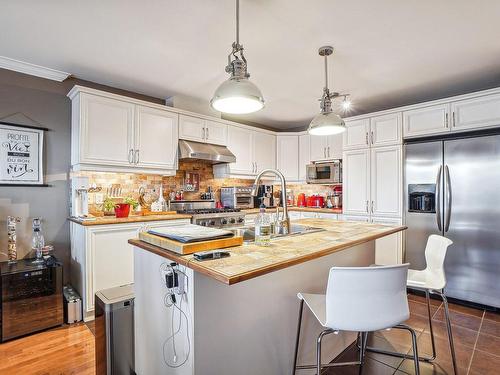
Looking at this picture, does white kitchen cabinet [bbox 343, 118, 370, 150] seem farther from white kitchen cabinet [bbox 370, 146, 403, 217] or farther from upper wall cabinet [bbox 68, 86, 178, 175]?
upper wall cabinet [bbox 68, 86, 178, 175]

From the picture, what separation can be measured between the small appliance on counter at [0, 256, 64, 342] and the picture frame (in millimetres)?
809

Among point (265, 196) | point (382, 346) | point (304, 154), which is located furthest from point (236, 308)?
point (304, 154)

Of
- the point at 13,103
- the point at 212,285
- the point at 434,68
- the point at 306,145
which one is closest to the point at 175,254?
the point at 212,285

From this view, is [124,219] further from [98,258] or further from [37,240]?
[37,240]

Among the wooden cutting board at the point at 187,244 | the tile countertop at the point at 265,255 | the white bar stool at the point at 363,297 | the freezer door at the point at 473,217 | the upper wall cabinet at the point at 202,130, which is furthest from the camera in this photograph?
the upper wall cabinet at the point at 202,130

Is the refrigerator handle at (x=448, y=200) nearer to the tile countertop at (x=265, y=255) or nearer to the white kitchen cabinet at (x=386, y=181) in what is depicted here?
the white kitchen cabinet at (x=386, y=181)

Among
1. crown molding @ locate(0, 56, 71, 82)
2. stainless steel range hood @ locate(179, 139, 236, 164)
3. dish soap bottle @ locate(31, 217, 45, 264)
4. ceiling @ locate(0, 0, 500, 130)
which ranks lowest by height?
dish soap bottle @ locate(31, 217, 45, 264)

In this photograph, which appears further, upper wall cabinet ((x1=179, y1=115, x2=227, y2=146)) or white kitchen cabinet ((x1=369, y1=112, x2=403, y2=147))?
upper wall cabinet ((x1=179, y1=115, x2=227, y2=146))

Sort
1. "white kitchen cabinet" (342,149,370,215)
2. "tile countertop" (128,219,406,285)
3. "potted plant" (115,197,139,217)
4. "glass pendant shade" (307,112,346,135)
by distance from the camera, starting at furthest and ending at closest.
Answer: "white kitchen cabinet" (342,149,370,215)
"potted plant" (115,197,139,217)
"glass pendant shade" (307,112,346,135)
"tile countertop" (128,219,406,285)

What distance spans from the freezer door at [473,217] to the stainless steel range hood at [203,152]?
265 cm

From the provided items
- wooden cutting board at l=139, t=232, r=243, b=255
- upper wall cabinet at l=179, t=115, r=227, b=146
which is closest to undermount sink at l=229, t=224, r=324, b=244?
wooden cutting board at l=139, t=232, r=243, b=255

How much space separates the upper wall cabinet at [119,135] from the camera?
2.89 m

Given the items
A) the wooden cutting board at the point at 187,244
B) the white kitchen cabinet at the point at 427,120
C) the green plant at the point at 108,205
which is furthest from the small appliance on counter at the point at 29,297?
the white kitchen cabinet at the point at 427,120

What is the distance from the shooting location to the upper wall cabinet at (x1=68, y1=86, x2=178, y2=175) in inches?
114
